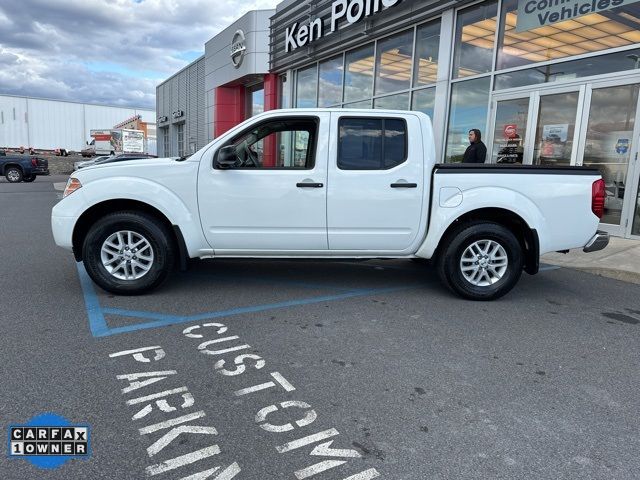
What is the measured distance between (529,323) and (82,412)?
3741 mm

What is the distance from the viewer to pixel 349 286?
18.1ft

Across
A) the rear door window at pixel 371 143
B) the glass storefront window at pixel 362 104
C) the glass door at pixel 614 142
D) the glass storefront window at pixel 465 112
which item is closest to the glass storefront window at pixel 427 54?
the glass storefront window at pixel 465 112

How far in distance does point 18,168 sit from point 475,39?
73.9ft

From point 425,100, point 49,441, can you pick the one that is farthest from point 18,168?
point 49,441

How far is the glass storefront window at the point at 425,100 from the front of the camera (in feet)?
37.7

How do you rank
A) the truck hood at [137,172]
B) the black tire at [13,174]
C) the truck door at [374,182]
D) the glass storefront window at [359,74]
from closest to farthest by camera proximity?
the truck hood at [137,172] < the truck door at [374,182] < the glass storefront window at [359,74] < the black tire at [13,174]

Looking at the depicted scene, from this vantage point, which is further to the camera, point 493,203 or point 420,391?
point 493,203

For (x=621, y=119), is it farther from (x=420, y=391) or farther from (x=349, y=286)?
(x=420, y=391)

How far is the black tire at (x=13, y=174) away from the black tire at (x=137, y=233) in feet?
74.8

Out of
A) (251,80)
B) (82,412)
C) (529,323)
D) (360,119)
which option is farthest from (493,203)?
(251,80)

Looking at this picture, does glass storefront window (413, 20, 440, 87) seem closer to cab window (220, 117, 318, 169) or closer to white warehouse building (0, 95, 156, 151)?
cab window (220, 117, 318, 169)

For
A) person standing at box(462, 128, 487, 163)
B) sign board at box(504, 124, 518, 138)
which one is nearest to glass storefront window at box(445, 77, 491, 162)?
sign board at box(504, 124, 518, 138)

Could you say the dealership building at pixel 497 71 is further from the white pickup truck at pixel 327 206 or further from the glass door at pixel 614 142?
the white pickup truck at pixel 327 206

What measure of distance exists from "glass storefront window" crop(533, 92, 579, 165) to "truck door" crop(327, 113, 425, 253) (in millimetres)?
5342
